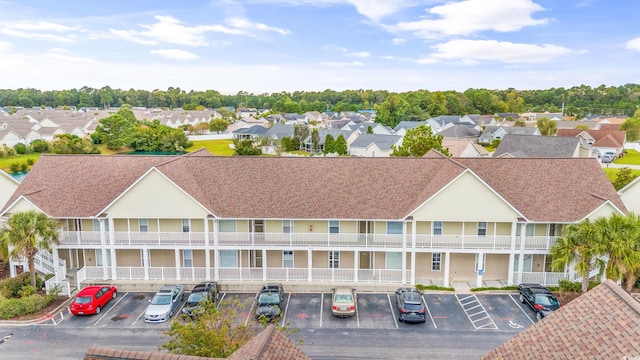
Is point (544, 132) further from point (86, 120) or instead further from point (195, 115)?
point (86, 120)

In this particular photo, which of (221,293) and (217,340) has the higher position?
(217,340)

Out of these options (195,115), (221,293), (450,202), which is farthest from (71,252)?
(195,115)

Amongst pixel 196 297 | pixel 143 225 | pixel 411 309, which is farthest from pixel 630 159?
pixel 143 225

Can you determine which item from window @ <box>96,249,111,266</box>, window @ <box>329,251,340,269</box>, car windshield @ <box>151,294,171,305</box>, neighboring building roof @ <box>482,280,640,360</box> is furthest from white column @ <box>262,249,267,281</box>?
neighboring building roof @ <box>482,280,640,360</box>

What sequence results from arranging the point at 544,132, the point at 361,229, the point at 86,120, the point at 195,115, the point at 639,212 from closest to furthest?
the point at 361,229 → the point at 639,212 → the point at 544,132 → the point at 86,120 → the point at 195,115

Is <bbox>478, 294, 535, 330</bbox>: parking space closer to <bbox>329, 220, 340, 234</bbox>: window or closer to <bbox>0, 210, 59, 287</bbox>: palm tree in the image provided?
<bbox>329, 220, 340, 234</bbox>: window

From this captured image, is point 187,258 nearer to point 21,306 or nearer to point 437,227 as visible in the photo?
point 21,306

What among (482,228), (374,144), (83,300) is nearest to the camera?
(83,300)
